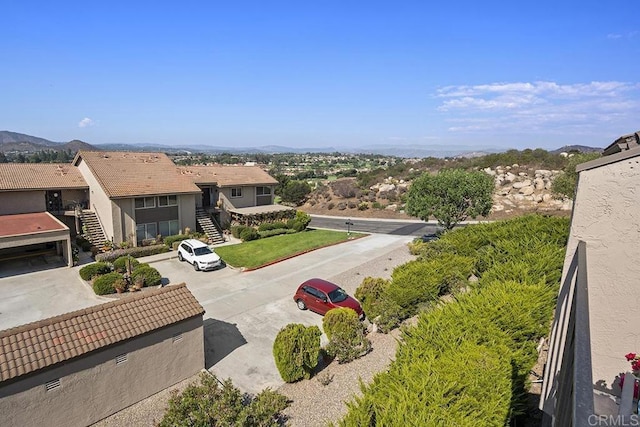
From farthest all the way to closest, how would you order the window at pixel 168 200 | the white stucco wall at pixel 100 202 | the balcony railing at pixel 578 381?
the window at pixel 168 200 < the white stucco wall at pixel 100 202 < the balcony railing at pixel 578 381

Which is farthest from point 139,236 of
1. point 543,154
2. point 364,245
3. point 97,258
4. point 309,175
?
point 309,175

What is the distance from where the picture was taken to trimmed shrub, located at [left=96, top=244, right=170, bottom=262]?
23297 mm

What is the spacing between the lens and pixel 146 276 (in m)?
19.8

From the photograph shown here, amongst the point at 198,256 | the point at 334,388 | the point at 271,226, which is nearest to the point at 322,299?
the point at 334,388

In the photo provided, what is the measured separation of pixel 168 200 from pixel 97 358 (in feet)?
65.0

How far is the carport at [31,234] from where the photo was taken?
20969 millimetres

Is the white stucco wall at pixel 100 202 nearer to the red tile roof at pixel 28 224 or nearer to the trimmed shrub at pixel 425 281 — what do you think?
the red tile roof at pixel 28 224

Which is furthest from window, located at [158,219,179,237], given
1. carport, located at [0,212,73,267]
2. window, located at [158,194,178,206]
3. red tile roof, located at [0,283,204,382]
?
red tile roof, located at [0,283,204,382]

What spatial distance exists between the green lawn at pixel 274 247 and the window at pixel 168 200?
513 cm

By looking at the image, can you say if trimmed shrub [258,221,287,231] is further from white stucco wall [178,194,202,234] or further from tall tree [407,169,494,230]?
tall tree [407,169,494,230]

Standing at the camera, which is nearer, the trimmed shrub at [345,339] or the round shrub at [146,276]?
the trimmed shrub at [345,339]

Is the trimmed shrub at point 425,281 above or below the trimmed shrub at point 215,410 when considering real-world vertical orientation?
above

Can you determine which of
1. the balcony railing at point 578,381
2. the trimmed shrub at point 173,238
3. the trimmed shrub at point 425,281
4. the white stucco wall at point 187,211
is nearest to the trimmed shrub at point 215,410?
the balcony railing at point 578,381

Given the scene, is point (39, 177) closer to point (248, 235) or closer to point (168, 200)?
point (168, 200)
